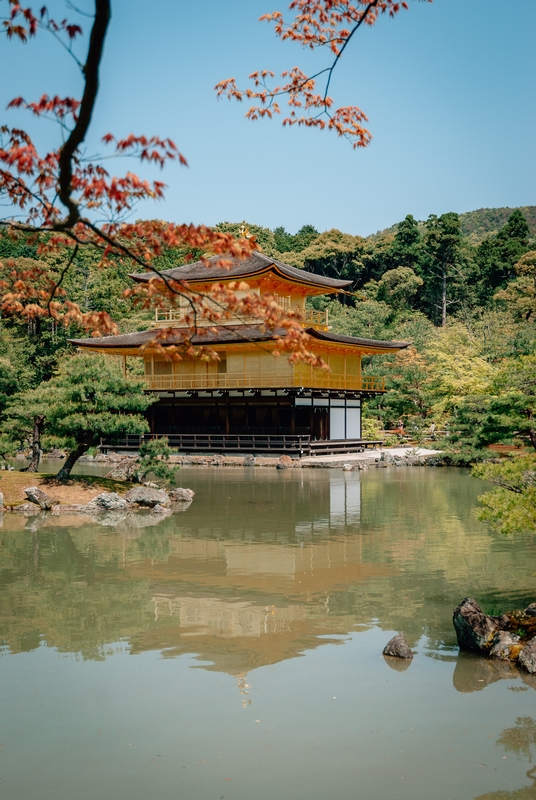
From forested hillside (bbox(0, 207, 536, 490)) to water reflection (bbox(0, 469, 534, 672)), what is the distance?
110 inches

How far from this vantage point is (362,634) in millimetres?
8211

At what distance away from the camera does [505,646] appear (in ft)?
24.2

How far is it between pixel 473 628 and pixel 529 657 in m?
0.65

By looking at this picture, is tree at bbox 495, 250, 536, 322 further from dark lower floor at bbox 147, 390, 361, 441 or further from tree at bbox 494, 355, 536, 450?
tree at bbox 494, 355, 536, 450

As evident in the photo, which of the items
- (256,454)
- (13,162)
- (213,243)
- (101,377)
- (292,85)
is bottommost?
(256,454)

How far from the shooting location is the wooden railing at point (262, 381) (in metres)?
30.0

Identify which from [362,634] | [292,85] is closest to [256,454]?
[362,634]

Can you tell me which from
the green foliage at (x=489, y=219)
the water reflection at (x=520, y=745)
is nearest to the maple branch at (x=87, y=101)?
the water reflection at (x=520, y=745)

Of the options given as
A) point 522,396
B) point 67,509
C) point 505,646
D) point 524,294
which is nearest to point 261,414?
point 67,509

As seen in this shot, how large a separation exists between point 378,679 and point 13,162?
509 cm

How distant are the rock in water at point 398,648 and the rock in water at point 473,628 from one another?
54cm

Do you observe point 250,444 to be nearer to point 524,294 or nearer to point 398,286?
point 524,294

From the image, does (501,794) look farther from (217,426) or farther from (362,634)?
(217,426)

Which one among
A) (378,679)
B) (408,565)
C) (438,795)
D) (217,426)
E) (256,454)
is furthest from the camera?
(217,426)
